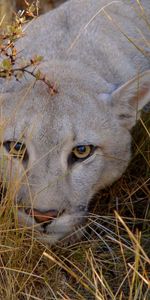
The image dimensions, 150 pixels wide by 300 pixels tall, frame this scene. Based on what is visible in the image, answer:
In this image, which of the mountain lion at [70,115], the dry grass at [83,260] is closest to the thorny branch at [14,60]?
the mountain lion at [70,115]

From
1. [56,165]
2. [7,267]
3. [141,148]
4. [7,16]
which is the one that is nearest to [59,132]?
[56,165]

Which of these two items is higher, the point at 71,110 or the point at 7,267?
the point at 71,110

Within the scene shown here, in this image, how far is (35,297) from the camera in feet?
11.1

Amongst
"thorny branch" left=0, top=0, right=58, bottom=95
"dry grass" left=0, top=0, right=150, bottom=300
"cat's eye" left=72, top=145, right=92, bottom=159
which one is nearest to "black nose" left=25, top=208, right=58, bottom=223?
"dry grass" left=0, top=0, right=150, bottom=300

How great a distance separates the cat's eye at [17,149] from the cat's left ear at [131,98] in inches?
25.5

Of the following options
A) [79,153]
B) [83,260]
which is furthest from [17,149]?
[83,260]

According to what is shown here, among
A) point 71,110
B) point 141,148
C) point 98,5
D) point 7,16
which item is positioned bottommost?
point 141,148

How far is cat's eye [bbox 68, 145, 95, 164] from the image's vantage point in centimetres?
377

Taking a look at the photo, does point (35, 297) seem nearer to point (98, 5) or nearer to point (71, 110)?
point (71, 110)

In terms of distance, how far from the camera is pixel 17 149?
3.73 metres

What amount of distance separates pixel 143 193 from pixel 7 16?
2.35m

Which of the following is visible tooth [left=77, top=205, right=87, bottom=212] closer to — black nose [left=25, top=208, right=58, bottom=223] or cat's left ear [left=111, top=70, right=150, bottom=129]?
black nose [left=25, top=208, right=58, bottom=223]

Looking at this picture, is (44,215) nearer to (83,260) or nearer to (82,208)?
(82,208)

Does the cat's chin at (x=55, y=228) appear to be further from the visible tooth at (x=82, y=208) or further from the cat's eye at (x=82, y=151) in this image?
the cat's eye at (x=82, y=151)
